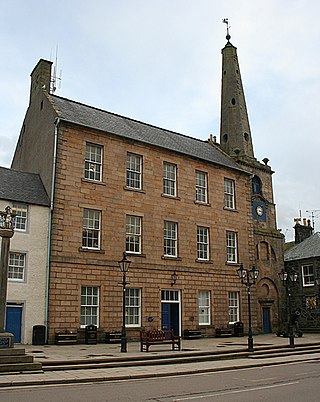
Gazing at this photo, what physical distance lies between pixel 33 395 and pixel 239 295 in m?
22.7

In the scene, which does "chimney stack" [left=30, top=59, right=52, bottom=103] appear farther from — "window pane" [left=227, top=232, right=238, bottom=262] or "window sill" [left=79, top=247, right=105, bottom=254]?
"window pane" [left=227, top=232, right=238, bottom=262]

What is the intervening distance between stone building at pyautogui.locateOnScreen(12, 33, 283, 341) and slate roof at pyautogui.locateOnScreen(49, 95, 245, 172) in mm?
135

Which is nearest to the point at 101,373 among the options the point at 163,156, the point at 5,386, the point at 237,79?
the point at 5,386

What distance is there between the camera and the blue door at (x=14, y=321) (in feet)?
72.9

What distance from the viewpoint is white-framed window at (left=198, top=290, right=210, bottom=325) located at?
95.3 ft

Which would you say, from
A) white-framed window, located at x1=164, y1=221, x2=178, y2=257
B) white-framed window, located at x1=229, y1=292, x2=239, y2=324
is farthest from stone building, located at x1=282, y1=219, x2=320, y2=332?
white-framed window, located at x1=164, y1=221, x2=178, y2=257

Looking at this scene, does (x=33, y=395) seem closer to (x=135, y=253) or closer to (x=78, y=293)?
(x=78, y=293)

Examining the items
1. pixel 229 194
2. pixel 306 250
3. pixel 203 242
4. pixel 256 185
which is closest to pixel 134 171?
pixel 203 242

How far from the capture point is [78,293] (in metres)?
23.9

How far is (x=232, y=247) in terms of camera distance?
32.0 m

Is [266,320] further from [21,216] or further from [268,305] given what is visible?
[21,216]

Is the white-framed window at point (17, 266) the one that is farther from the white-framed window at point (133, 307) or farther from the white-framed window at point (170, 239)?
the white-framed window at point (170, 239)

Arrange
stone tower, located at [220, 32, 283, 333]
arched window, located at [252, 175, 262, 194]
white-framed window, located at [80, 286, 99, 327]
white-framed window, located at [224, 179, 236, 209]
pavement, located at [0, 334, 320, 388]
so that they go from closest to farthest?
pavement, located at [0, 334, 320, 388] < white-framed window, located at [80, 286, 99, 327] < white-framed window, located at [224, 179, 236, 209] < stone tower, located at [220, 32, 283, 333] < arched window, located at [252, 175, 262, 194]

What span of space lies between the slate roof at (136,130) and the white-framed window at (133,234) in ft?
16.0
